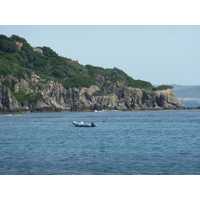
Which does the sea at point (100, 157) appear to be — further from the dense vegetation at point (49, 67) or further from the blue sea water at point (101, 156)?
the dense vegetation at point (49, 67)

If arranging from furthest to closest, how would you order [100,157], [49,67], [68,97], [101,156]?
[49,67]
[68,97]
[101,156]
[100,157]

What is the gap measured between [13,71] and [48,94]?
1375cm

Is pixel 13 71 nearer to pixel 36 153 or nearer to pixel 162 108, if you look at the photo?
pixel 162 108

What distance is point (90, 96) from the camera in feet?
491

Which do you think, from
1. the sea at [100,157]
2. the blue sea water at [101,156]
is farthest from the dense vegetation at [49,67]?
the sea at [100,157]

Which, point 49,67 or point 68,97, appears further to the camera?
point 49,67

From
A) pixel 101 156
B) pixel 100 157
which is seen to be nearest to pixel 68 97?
pixel 101 156

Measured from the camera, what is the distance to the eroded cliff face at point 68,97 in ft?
426

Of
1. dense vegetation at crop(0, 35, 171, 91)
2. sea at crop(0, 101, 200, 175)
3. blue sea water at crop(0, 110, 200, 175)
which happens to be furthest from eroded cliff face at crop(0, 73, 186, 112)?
blue sea water at crop(0, 110, 200, 175)

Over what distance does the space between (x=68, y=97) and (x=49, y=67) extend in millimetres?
26136

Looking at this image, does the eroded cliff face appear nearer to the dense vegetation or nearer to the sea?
the dense vegetation

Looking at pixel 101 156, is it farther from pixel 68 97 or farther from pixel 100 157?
pixel 68 97

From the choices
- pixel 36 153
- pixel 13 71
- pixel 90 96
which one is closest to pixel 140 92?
pixel 90 96

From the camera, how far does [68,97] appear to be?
14525 cm
